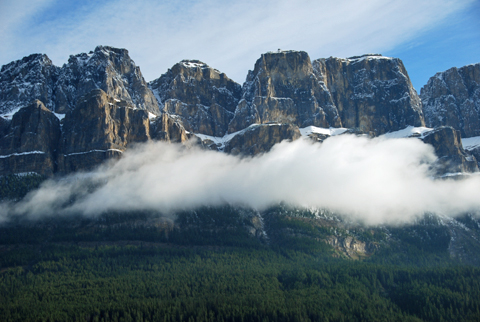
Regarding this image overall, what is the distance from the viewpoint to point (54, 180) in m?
184

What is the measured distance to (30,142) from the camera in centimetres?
18988

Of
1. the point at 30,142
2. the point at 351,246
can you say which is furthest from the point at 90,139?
the point at 351,246

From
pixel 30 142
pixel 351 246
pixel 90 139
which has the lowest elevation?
pixel 351 246

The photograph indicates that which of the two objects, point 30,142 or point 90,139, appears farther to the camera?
point 90,139

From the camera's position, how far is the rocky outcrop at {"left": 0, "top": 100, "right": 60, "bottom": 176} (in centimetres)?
18562

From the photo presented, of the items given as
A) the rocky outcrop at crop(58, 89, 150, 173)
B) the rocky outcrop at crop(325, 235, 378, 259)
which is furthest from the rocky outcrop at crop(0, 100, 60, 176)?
the rocky outcrop at crop(325, 235, 378, 259)

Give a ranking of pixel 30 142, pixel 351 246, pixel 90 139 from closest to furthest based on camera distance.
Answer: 1. pixel 351 246
2. pixel 30 142
3. pixel 90 139

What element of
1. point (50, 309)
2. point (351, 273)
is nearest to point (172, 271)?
point (50, 309)

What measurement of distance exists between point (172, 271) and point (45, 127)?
9068 cm

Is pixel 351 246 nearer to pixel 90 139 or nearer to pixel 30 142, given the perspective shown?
pixel 90 139

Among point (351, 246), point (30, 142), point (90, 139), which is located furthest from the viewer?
point (90, 139)

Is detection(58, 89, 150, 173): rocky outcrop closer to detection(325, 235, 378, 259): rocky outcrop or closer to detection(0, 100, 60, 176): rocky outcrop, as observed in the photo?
detection(0, 100, 60, 176): rocky outcrop

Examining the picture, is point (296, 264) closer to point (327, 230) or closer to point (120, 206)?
point (327, 230)

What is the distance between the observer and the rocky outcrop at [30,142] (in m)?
186
